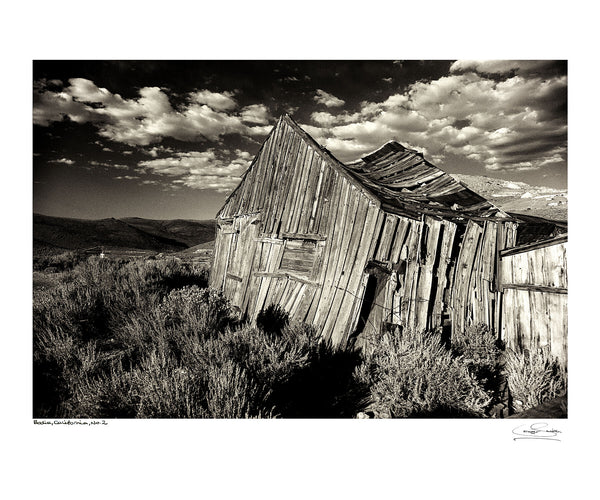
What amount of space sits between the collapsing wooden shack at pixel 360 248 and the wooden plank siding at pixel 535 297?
210 mm

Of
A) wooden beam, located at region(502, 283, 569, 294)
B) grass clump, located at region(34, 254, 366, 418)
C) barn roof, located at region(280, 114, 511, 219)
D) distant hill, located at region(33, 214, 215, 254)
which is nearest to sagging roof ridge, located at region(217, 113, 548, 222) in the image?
barn roof, located at region(280, 114, 511, 219)

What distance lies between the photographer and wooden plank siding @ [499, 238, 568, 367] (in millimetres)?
5090

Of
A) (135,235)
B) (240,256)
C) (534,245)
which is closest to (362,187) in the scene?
(534,245)

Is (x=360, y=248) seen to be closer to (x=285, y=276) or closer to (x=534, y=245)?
(x=285, y=276)

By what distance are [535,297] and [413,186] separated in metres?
3.29

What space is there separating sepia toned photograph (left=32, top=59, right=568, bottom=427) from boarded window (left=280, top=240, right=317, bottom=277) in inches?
1.1

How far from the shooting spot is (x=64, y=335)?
525 cm

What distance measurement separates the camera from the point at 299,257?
6219 mm
